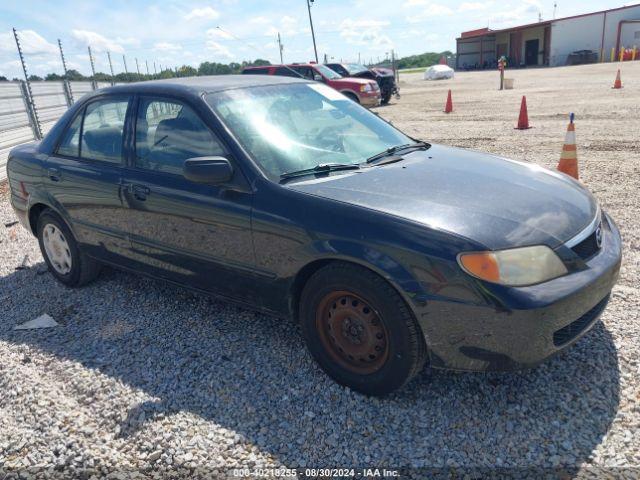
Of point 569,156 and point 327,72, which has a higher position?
point 327,72

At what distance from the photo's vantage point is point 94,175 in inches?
150

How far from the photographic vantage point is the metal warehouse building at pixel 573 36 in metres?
47.5

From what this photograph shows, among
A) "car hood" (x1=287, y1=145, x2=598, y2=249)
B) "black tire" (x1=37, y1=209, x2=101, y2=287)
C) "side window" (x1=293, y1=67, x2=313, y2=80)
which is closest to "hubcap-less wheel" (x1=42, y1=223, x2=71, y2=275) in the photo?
"black tire" (x1=37, y1=209, x2=101, y2=287)

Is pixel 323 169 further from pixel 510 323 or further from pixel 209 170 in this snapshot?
pixel 510 323

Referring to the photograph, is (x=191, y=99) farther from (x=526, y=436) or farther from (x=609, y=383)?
(x=609, y=383)

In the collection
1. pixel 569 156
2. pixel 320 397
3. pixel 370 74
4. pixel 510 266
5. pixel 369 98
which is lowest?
pixel 320 397

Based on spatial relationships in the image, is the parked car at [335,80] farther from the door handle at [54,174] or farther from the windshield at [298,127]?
the windshield at [298,127]

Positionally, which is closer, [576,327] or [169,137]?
[576,327]

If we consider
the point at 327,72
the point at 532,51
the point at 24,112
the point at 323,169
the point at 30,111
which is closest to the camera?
the point at 323,169

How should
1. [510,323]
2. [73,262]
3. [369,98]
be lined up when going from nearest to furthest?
[510,323] → [73,262] → [369,98]

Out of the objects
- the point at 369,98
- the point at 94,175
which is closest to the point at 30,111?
the point at 94,175

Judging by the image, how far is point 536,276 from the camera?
2352mm

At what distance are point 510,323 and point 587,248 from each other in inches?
28.5

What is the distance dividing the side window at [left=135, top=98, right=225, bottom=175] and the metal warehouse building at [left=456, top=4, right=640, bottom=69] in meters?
53.2
